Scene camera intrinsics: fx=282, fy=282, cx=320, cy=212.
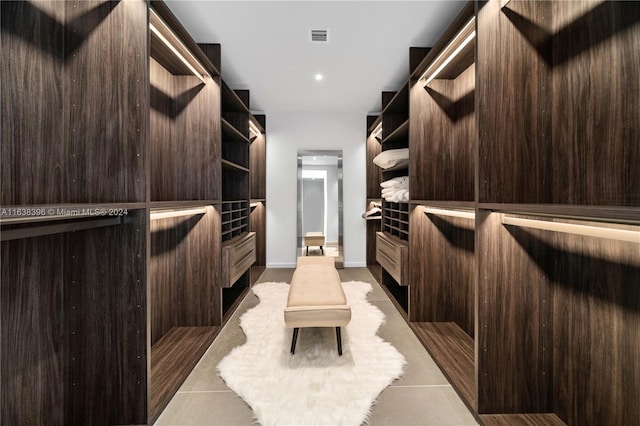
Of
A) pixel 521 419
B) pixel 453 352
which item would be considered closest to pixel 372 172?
pixel 453 352

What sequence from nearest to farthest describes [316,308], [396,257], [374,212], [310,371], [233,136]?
[310,371]
[316,308]
[396,257]
[233,136]
[374,212]

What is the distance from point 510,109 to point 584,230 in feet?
2.51

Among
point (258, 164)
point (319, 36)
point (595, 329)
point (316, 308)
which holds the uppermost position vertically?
point (319, 36)

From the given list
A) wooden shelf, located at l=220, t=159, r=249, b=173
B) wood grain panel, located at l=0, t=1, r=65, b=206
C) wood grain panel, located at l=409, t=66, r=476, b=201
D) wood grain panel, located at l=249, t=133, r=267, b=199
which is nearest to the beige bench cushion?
wood grain panel, located at l=409, t=66, r=476, b=201

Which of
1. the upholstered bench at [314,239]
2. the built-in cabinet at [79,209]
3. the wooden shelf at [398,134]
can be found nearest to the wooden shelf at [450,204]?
the wooden shelf at [398,134]

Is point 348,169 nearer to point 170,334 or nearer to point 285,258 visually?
point 285,258

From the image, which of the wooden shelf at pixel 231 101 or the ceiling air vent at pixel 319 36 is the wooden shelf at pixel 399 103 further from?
the wooden shelf at pixel 231 101

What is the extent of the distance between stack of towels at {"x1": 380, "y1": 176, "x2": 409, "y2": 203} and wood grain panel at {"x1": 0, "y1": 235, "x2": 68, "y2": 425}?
2.72 metres

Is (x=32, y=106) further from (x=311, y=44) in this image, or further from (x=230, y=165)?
(x=311, y=44)

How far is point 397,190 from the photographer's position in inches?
127

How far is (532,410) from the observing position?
5.00 feet

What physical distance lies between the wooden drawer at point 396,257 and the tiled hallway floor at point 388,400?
0.64 metres

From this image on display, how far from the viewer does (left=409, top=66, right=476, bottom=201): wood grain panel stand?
2627mm

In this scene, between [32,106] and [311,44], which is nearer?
[32,106]
